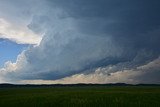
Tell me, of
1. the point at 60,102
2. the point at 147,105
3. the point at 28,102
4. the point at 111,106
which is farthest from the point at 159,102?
the point at 28,102

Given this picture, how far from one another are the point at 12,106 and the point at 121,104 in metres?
17.7

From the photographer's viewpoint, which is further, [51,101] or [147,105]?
[51,101]

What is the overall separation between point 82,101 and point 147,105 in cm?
1065

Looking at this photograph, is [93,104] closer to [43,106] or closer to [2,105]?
[43,106]

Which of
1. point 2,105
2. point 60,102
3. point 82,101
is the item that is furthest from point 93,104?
point 2,105

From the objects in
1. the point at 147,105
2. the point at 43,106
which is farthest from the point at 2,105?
the point at 147,105

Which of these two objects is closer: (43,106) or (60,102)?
(43,106)

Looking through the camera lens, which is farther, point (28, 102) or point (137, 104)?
point (28, 102)

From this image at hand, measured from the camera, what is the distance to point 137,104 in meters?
48.6

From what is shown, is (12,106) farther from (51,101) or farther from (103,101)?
(103,101)

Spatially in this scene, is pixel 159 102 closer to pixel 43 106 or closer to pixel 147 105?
pixel 147 105

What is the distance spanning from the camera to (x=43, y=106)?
160 ft

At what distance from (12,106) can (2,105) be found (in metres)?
2.64

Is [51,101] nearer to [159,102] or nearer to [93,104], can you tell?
[93,104]
